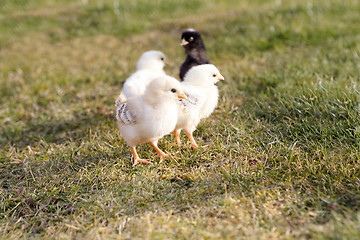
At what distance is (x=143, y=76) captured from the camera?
4289 millimetres

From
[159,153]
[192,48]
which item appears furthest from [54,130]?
[192,48]

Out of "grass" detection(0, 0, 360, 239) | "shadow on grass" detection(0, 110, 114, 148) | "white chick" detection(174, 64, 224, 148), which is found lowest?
"shadow on grass" detection(0, 110, 114, 148)

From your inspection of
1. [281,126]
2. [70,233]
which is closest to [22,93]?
[70,233]

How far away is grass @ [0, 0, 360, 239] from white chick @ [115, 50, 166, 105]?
2.01 ft

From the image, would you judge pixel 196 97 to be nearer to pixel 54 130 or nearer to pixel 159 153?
pixel 159 153

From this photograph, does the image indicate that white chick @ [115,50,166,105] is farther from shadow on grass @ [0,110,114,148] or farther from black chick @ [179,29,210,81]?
shadow on grass @ [0,110,114,148]

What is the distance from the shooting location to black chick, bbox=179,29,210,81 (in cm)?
480

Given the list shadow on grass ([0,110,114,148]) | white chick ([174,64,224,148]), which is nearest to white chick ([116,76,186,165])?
white chick ([174,64,224,148])

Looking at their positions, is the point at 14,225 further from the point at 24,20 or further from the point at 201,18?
the point at 24,20

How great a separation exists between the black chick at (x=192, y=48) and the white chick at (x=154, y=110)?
1603 mm

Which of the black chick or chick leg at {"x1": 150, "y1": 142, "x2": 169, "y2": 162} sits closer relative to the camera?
chick leg at {"x1": 150, "y1": 142, "x2": 169, "y2": 162}

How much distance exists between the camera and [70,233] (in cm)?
285

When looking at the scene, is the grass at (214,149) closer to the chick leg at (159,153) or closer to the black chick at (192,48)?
the chick leg at (159,153)

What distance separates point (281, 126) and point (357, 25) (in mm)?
4396
